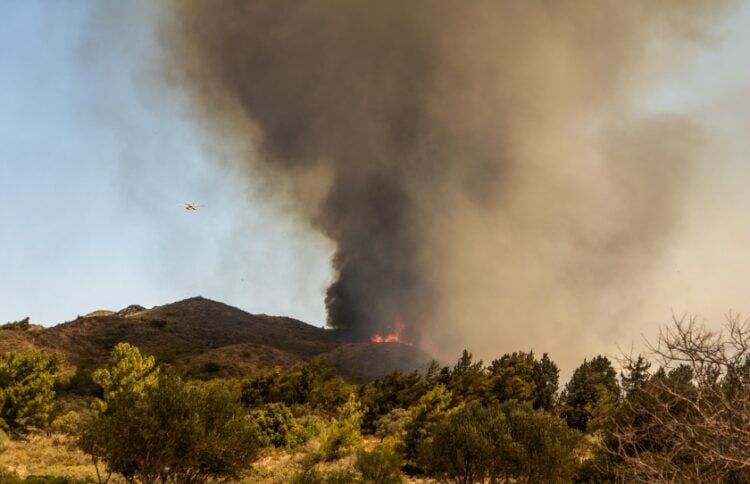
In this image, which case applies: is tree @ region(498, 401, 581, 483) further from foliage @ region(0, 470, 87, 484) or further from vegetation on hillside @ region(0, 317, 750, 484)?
foliage @ region(0, 470, 87, 484)

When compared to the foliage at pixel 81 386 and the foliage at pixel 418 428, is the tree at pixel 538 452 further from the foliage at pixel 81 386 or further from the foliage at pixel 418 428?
the foliage at pixel 81 386

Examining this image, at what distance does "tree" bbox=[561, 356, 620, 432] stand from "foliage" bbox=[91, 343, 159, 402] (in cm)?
5338

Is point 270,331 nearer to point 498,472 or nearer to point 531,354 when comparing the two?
point 531,354

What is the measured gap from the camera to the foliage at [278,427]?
51.9 m

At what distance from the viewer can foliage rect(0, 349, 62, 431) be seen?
1981 inches

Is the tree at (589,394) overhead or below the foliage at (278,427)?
overhead

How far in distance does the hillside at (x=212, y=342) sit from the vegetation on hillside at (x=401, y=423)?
23818mm

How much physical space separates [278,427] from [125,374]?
63.1 ft

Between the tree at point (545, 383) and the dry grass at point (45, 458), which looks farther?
the tree at point (545, 383)

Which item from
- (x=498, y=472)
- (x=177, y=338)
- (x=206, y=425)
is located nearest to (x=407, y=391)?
(x=498, y=472)

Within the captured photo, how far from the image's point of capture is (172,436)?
90.4 ft

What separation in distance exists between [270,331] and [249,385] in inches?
3555

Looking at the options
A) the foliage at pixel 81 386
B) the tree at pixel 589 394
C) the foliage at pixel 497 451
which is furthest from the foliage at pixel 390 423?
the foliage at pixel 81 386

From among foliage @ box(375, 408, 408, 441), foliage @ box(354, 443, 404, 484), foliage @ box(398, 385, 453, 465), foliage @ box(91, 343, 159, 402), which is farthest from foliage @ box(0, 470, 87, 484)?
foliage @ box(375, 408, 408, 441)
